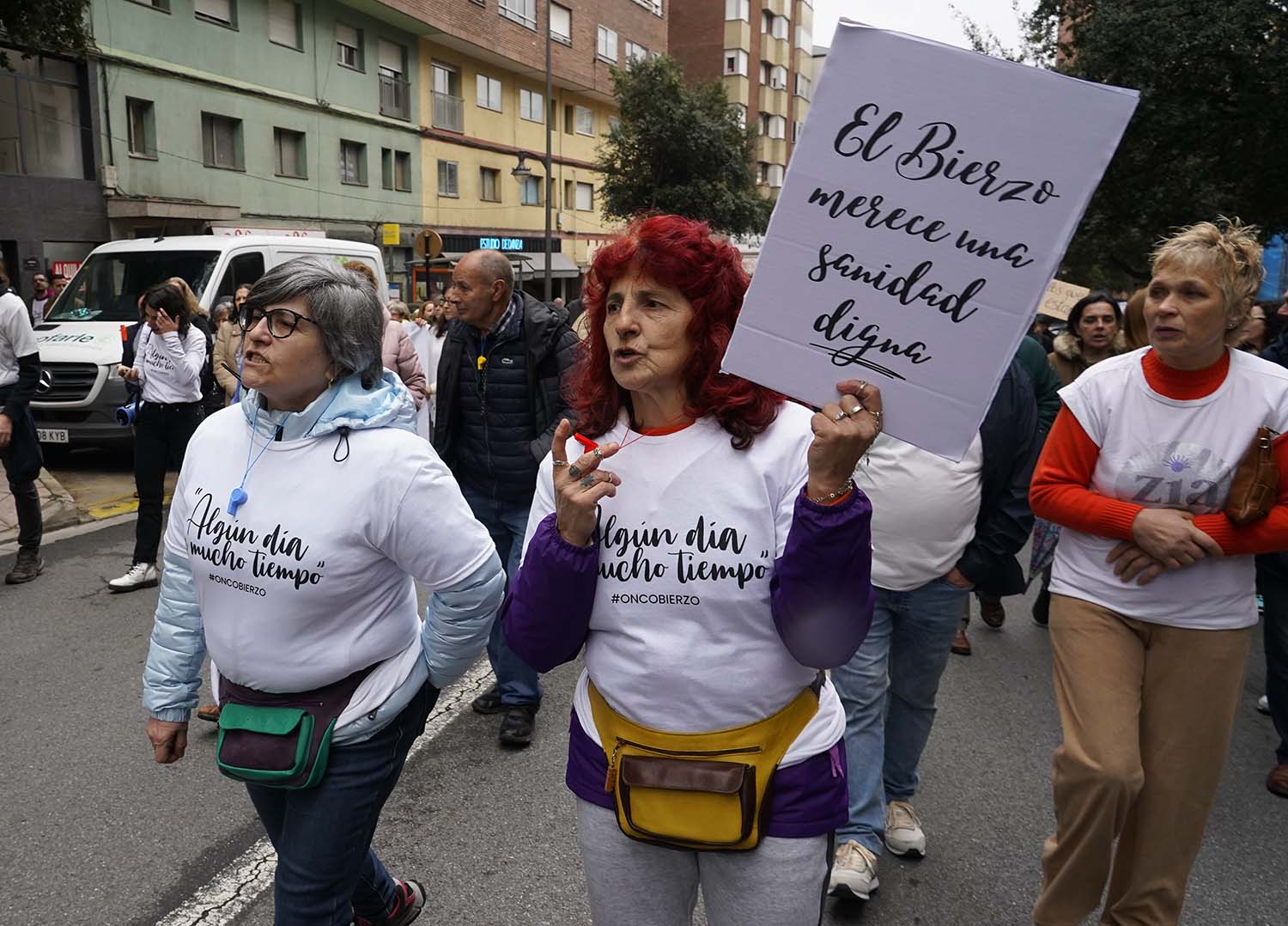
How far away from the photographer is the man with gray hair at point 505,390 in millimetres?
4309

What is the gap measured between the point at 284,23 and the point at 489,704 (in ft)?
80.6

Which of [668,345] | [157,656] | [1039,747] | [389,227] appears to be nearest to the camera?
[668,345]

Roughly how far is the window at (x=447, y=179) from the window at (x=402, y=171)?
147 centimetres

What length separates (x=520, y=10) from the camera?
33.2m

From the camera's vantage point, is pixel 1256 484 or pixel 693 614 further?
pixel 1256 484

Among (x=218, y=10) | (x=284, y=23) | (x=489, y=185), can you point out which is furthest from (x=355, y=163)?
(x=489, y=185)

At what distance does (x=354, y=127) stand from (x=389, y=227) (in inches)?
112

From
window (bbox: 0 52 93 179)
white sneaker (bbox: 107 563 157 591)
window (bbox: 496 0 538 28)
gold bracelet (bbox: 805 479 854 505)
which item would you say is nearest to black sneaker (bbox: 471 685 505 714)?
white sneaker (bbox: 107 563 157 591)

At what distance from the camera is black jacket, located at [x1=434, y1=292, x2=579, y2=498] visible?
436 centimetres

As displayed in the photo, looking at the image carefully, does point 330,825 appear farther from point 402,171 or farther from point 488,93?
point 488,93

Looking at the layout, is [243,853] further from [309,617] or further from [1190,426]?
[1190,426]

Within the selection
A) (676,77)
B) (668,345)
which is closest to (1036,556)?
(668,345)

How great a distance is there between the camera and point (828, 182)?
169 cm

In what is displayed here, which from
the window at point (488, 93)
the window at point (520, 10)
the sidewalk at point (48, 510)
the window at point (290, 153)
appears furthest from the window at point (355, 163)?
the sidewalk at point (48, 510)
